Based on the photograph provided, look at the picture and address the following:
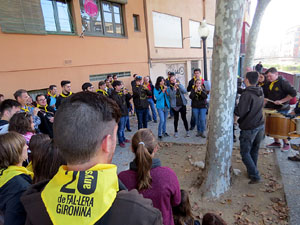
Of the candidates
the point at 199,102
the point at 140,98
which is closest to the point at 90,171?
the point at 199,102

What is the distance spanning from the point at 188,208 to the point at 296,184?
2578 millimetres

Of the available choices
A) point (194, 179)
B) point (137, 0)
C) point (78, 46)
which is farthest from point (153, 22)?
point (194, 179)

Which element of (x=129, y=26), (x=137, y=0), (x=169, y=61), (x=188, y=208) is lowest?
(x=188, y=208)

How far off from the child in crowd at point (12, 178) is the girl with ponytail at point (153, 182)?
2.55 feet

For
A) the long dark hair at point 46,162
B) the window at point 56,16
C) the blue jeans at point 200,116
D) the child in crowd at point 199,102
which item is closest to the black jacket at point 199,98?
the child in crowd at point 199,102

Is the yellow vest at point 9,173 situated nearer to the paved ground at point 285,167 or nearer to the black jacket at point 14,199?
the black jacket at point 14,199

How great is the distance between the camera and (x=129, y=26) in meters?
9.46

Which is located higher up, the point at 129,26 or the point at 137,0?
the point at 137,0

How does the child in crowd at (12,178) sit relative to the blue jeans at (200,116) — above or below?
above

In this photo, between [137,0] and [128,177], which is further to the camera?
[137,0]

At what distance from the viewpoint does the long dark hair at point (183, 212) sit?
1851 millimetres

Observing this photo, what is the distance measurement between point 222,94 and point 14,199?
9.61 feet

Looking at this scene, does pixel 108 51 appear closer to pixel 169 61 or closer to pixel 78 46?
pixel 78 46

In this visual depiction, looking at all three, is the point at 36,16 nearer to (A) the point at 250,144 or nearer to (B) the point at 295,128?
(A) the point at 250,144
